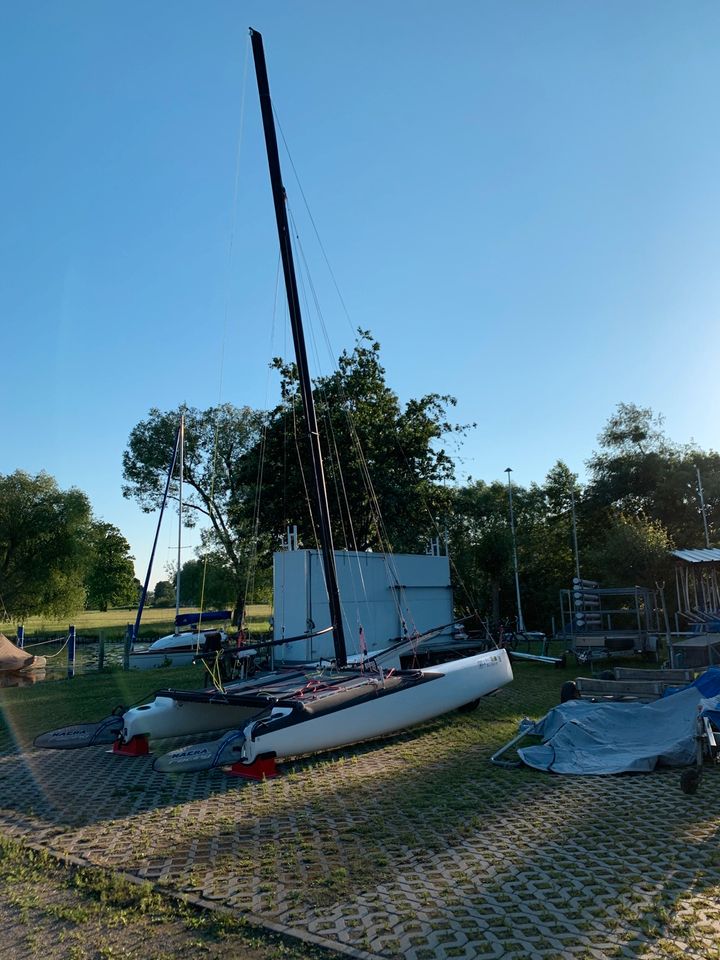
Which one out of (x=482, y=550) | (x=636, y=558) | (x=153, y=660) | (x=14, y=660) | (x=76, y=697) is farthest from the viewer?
(x=482, y=550)

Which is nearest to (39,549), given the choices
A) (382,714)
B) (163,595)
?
(382,714)

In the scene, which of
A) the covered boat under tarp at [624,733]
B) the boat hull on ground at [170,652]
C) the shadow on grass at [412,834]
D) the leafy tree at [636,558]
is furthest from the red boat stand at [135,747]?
the leafy tree at [636,558]

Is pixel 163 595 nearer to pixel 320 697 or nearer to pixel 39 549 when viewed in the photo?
pixel 39 549

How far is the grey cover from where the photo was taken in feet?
27.1

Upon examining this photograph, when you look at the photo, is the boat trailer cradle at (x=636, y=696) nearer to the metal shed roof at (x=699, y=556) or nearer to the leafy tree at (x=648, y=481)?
the metal shed roof at (x=699, y=556)

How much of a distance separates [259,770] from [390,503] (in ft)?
64.9

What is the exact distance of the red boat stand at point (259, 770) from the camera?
852 cm

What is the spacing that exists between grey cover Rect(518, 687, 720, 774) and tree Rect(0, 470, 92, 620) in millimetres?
37995

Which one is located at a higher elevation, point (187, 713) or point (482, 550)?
point (482, 550)

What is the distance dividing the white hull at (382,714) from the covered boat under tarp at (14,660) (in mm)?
13431

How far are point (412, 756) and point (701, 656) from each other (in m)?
9.45

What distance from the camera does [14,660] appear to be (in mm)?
19500

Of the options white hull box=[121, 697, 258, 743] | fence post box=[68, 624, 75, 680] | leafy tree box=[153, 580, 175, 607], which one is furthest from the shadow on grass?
leafy tree box=[153, 580, 175, 607]

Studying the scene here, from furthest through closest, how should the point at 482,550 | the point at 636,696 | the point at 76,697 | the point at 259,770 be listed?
the point at 482,550 < the point at 76,697 < the point at 636,696 < the point at 259,770
